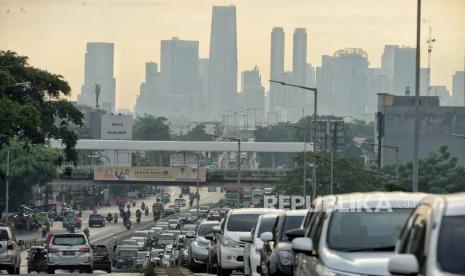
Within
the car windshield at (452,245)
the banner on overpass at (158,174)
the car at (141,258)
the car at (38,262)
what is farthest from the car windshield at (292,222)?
the banner on overpass at (158,174)

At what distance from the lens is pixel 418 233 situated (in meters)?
13.0

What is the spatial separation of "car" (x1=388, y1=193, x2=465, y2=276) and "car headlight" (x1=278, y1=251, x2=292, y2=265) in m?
7.91

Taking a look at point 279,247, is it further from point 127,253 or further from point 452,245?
point 127,253

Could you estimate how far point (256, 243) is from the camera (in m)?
27.6

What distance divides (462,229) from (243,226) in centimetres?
2065

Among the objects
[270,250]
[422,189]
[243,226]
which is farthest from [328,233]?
[422,189]

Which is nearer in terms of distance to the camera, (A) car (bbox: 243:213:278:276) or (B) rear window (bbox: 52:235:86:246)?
(A) car (bbox: 243:213:278:276)

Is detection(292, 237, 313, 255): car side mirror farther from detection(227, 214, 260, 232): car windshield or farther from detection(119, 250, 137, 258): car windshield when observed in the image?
detection(119, 250, 137, 258): car windshield

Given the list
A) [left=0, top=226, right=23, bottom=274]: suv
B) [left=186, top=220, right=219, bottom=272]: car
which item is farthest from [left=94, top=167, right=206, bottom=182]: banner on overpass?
[left=0, top=226, right=23, bottom=274]: suv

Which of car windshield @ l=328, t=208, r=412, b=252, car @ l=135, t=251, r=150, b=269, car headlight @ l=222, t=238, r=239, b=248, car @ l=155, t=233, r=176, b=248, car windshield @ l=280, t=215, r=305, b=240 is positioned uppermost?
car windshield @ l=328, t=208, r=412, b=252

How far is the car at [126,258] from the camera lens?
73500 millimetres

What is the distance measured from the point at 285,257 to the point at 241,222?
464 inches

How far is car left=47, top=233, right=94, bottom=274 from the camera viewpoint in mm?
42906

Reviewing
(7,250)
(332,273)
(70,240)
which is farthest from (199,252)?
(332,273)
